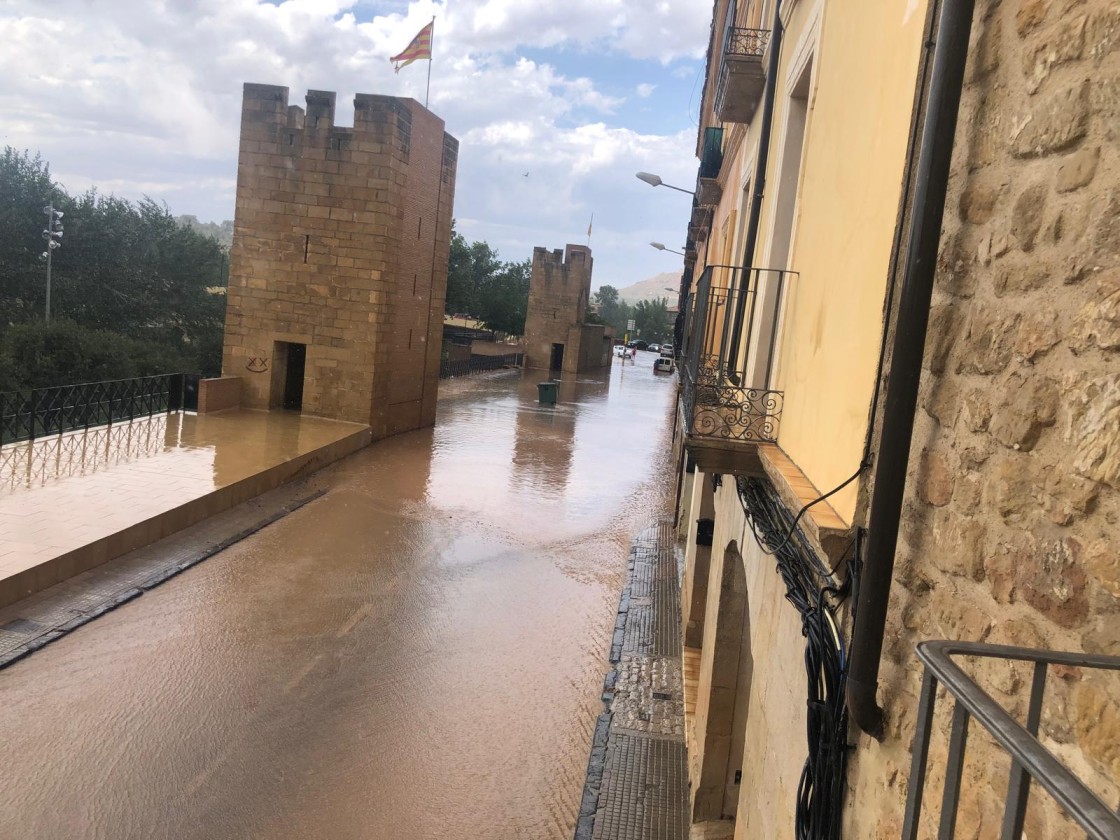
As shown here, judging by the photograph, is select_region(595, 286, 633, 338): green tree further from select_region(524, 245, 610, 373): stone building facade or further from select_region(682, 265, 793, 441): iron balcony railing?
select_region(682, 265, 793, 441): iron balcony railing

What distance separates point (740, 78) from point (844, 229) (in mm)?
3900

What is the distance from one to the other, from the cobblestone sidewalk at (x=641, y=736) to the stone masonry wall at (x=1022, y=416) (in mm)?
4101

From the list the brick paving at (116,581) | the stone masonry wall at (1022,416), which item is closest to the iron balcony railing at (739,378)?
the stone masonry wall at (1022,416)

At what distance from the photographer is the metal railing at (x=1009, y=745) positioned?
953mm

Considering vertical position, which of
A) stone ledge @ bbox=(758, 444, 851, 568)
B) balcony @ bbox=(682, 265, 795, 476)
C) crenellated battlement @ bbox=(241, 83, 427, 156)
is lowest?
stone ledge @ bbox=(758, 444, 851, 568)

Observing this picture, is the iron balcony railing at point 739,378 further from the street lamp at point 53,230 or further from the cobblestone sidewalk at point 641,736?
the street lamp at point 53,230

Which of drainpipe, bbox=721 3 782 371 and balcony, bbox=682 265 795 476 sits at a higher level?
drainpipe, bbox=721 3 782 371

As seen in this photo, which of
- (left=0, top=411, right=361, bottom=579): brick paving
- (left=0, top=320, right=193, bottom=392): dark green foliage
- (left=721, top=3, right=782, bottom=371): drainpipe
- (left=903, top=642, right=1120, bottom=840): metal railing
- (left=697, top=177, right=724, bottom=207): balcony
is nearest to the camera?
(left=903, top=642, right=1120, bottom=840): metal railing

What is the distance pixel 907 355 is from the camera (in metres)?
2.10

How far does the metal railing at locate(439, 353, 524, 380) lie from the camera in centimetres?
3734

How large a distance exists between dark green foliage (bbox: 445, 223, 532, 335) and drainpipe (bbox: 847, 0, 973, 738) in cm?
5229

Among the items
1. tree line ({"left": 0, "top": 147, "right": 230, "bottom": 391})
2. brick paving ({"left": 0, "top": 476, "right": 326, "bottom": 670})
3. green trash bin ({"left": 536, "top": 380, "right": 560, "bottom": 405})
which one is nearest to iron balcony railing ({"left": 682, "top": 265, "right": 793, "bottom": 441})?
brick paving ({"left": 0, "top": 476, "right": 326, "bottom": 670})

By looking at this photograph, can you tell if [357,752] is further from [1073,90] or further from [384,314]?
[384,314]

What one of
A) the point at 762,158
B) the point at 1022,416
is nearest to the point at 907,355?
the point at 1022,416
